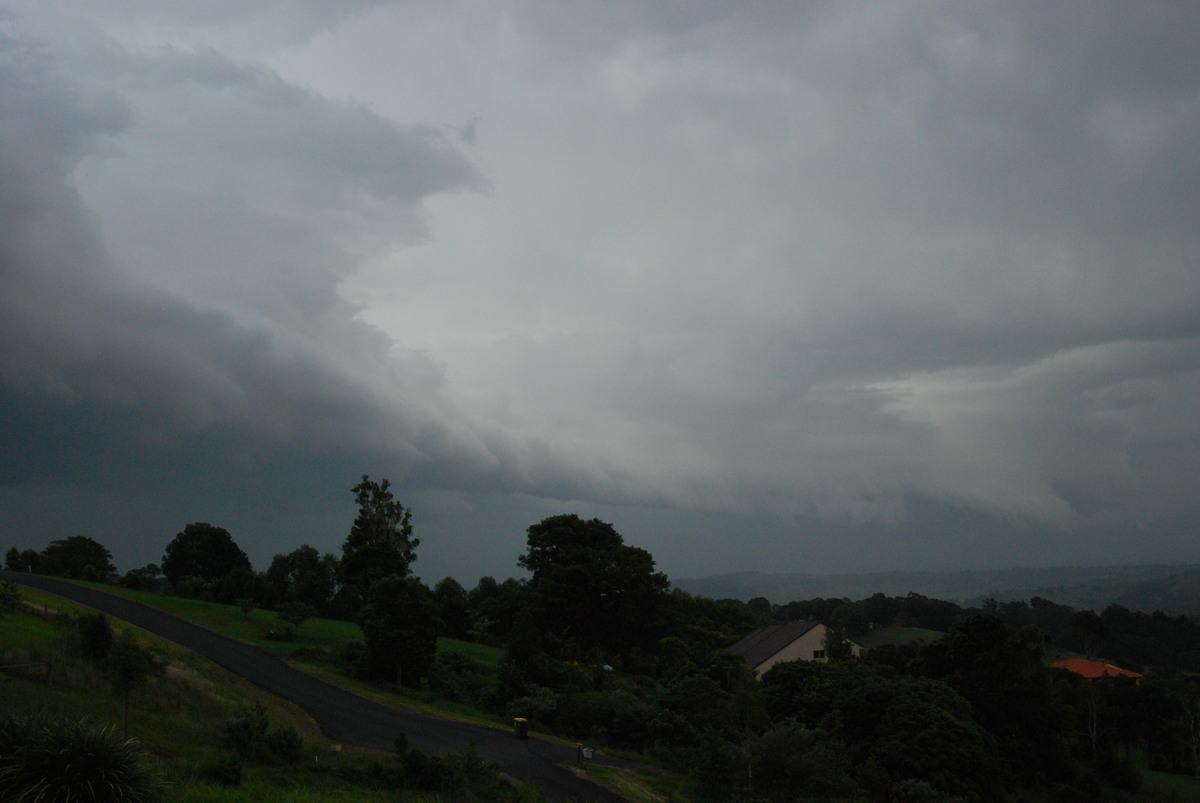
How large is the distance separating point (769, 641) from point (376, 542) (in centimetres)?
3120

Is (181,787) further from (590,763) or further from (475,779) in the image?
(590,763)

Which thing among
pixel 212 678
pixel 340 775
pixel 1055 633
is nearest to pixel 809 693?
pixel 340 775

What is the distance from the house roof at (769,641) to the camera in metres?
53.4

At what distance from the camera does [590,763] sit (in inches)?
1085

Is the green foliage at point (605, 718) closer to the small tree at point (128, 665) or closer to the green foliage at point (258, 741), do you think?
the green foliage at point (258, 741)

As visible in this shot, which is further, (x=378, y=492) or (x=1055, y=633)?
(x=1055, y=633)

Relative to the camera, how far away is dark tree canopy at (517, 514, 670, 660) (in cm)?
5212

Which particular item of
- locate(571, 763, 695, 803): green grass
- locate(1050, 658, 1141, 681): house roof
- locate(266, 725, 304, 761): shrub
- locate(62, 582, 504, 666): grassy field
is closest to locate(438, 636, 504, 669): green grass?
locate(62, 582, 504, 666): grassy field

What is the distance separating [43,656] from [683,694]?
25362 mm

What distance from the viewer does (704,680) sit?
117 ft

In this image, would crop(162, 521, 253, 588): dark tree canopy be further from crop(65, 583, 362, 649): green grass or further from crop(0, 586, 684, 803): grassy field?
crop(0, 586, 684, 803): grassy field

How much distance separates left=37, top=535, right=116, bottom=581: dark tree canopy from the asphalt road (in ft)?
83.7

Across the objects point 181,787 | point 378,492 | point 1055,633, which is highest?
point 378,492

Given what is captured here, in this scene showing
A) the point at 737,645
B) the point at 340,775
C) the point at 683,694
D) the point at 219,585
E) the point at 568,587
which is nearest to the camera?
the point at 340,775
